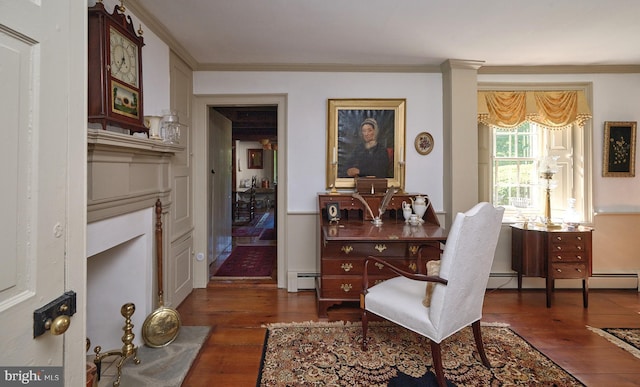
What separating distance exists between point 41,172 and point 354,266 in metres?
2.31

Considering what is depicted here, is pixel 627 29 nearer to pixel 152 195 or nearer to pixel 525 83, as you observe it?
pixel 525 83

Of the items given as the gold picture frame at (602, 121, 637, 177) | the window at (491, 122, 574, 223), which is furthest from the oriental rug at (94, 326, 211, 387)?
the gold picture frame at (602, 121, 637, 177)

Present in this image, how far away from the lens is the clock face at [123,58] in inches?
71.7

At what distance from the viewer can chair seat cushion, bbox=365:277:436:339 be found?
184 cm

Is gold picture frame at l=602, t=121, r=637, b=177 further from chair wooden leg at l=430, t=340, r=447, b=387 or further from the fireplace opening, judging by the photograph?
the fireplace opening

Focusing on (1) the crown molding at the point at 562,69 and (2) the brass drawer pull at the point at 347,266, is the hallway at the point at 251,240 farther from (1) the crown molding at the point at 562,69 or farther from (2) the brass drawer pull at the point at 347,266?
(1) the crown molding at the point at 562,69

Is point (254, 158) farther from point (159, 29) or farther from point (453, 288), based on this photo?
point (453, 288)

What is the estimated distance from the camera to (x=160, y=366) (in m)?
2.03

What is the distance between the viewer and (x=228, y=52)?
10.2 feet

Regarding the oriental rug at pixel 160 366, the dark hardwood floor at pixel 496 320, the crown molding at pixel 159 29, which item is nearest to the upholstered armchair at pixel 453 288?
the dark hardwood floor at pixel 496 320

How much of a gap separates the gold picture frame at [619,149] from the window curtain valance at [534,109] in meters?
0.32

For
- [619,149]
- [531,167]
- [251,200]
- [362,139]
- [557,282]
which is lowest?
[557,282]

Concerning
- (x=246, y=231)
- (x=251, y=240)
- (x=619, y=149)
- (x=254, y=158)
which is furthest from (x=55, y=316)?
(x=254, y=158)

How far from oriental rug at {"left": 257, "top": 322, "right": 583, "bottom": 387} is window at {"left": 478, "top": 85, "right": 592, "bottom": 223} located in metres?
1.67
